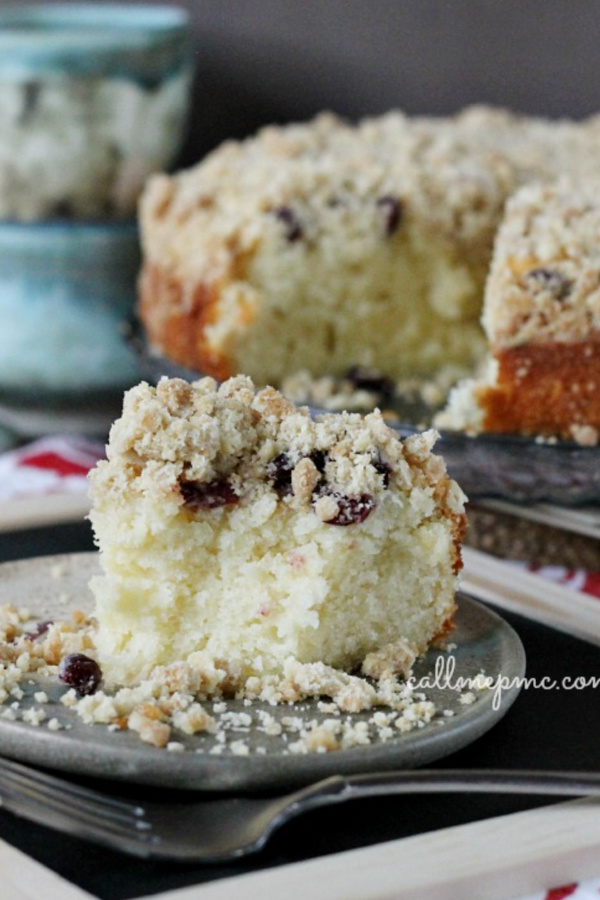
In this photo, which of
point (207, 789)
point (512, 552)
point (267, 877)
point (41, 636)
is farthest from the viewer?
point (512, 552)

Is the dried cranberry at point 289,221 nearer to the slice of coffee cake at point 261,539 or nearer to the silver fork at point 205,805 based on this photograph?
the slice of coffee cake at point 261,539

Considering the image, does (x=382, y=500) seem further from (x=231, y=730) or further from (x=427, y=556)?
(x=231, y=730)

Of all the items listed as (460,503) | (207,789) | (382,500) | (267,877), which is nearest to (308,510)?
(382,500)

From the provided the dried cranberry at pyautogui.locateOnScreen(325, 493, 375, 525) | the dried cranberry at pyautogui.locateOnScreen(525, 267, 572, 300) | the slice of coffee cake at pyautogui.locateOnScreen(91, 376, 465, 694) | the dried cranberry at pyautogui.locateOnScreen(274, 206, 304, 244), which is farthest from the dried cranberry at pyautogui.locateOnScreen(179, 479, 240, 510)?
the dried cranberry at pyautogui.locateOnScreen(274, 206, 304, 244)

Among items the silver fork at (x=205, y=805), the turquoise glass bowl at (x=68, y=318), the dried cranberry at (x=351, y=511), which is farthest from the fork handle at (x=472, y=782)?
the turquoise glass bowl at (x=68, y=318)

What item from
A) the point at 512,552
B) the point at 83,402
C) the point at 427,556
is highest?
the point at 427,556

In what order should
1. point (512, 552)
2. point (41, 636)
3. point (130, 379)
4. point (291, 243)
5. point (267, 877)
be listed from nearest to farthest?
point (267, 877), point (41, 636), point (512, 552), point (291, 243), point (130, 379)

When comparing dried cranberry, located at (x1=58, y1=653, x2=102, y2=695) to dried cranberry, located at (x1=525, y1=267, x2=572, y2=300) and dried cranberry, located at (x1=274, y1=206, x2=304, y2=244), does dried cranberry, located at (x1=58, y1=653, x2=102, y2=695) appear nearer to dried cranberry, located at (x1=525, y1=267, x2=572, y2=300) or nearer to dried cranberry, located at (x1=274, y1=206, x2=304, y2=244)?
dried cranberry, located at (x1=525, y1=267, x2=572, y2=300)

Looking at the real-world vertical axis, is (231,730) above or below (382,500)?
Result: below
